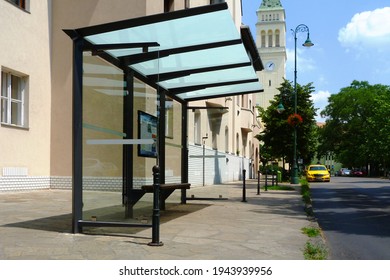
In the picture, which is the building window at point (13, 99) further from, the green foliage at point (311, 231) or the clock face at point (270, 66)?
the clock face at point (270, 66)

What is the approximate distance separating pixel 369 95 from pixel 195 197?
68.7 meters

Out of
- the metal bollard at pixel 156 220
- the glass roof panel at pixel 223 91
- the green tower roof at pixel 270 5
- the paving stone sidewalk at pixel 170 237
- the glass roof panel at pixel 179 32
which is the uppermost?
the green tower roof at pixel 270 5

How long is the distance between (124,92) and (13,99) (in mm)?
9404

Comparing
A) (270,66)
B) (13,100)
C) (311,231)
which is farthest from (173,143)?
(270,66)

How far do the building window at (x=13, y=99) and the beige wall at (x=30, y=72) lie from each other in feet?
0.72

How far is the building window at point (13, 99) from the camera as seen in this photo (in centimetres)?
1574

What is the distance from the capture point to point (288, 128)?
3366 centimetres

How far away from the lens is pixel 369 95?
75.7 metres

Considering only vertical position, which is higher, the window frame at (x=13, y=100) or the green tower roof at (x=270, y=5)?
the green tower roof at (x=270, y=5)

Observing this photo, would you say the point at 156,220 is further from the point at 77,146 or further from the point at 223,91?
the point at 223,91

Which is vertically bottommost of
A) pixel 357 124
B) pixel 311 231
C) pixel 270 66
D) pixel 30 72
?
pixel 311 231

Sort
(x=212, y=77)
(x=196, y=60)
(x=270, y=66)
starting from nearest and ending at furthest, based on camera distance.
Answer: (x=196, y=60)
(x=212, y=77)
(x=270, y=66)

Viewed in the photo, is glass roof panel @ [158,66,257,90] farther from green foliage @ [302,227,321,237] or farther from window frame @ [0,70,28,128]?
window frame @ [0,70,28,128]

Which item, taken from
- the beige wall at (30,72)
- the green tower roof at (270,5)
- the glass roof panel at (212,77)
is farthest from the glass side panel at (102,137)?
the green tower roof at (270,5)
